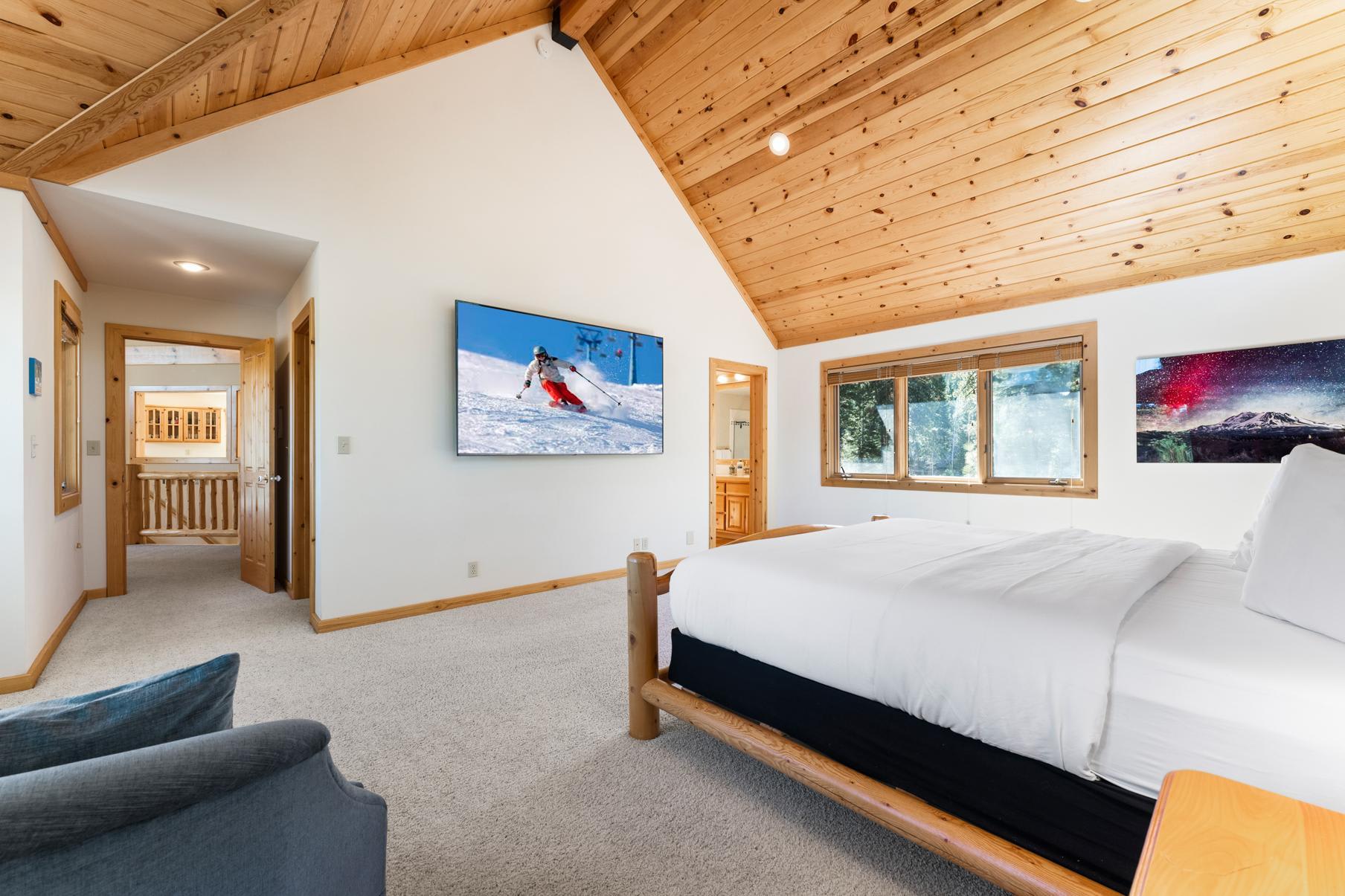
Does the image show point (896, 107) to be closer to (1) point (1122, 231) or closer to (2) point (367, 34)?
(1) point (1122, 231)

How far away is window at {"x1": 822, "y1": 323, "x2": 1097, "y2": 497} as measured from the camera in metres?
4.66

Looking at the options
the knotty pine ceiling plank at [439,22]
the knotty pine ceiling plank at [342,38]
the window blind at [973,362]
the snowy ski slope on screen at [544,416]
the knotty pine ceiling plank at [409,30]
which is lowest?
the snowy ski slope on screen at [544,416]

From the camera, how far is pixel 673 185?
5512mm

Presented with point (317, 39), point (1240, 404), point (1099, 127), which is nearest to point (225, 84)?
point (317, 39)

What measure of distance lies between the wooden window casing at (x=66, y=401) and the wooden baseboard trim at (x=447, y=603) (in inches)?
63.4

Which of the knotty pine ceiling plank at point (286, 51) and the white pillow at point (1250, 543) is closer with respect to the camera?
the white pillow at point (1250, 543)

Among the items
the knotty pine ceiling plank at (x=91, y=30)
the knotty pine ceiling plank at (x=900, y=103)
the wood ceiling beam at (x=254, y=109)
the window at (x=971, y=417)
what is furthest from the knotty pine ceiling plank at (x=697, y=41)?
the knotty pine ceiling plank at (x=91, y=30)

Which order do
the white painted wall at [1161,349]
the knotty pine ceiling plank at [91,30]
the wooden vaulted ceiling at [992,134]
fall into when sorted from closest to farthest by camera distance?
1. the knotty pine ceiling plank at [91,30]
2. the wooden vaulted ceiling at [992,134]
3. the white painted wall at [1161,349]

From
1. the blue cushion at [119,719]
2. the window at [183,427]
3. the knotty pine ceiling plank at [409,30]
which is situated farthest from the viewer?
the window at [183,427]

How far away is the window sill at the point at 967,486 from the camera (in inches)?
182

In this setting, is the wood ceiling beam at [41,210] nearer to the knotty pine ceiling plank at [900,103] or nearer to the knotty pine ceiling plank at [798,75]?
the knotty pine ceiling plank at [798,75]

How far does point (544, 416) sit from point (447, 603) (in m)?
1.49

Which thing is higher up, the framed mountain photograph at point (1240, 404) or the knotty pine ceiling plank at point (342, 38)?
the knotty pine ceiling plank at point (342, 38)

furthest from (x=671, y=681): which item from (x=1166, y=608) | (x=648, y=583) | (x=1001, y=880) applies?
(x=1166, y=608)
